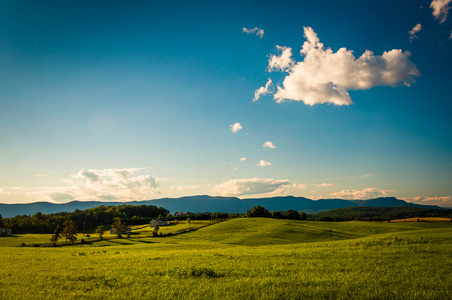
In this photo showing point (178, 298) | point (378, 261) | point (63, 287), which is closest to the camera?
point (178, 298)

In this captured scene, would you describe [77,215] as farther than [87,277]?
Yes

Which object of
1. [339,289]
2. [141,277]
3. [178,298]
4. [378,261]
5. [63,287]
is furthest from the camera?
[378,261]

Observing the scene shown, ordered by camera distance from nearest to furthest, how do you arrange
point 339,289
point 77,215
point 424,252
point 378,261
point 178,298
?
point 178,298 < point 339,289 < point 378,261 < point 424,252 < point 77,215

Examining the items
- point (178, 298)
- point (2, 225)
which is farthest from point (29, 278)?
point (2, 225)

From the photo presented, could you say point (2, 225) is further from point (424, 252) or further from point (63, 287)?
point (424, 252)

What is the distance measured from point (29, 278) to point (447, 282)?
2426cm

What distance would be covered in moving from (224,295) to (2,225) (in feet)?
610

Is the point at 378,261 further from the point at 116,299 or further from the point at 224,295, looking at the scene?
the point at 116,299

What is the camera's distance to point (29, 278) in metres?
16.1

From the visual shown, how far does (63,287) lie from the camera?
1366 centimetres

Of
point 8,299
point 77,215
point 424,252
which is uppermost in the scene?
point 8,299

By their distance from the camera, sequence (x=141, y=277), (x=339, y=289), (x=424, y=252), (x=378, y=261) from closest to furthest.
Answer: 1. (x=339, y=289)
2. (x=141, y=277)
3. (x=378, y=261)
4. (x=424, y=252)

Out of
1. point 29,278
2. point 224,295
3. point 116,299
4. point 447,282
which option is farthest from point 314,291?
point 29,278

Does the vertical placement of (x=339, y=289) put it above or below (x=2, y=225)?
above
